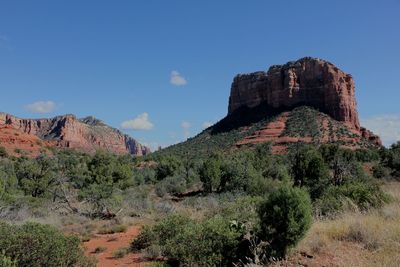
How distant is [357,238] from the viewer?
6574 millimetres

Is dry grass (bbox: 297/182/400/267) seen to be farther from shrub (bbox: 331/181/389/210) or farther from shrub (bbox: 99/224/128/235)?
shrub (bbox: 99/224/128/235)

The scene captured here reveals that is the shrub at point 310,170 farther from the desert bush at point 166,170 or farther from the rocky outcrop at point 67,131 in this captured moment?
the rocky outcrop at point 67,131

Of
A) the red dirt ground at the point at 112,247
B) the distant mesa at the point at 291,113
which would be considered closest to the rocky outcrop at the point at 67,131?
the distant mesa at the point at 291,113

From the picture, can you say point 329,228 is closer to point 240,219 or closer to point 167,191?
point 240,219

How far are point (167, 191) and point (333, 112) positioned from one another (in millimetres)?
76285

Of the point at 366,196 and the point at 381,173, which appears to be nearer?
the point at 366,196

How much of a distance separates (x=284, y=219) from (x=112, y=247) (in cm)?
733

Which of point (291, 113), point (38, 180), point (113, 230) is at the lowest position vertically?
point (113, 230)

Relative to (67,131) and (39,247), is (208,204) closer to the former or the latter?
(39,247)

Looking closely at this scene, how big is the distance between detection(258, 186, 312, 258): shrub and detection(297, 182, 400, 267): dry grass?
0.30 meters

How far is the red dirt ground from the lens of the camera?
10.4 metres

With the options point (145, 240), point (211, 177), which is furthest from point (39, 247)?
point (211, 177)

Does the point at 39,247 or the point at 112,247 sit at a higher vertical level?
the point at 39,247

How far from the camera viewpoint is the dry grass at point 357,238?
541 cm
